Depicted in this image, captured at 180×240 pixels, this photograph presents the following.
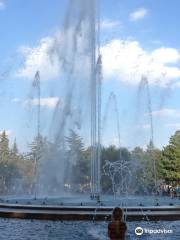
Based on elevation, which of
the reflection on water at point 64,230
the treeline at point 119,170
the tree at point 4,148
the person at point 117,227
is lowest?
the reflection on water at point 64,230

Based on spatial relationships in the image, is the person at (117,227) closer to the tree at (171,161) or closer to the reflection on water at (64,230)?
the reflection on water at (64,230)

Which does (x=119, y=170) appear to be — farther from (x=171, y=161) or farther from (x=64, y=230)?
(x=64, y=230)

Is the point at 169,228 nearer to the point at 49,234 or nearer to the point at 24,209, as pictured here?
the point at 49,234

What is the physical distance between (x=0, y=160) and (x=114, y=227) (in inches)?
2570

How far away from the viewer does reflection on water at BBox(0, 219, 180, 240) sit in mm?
12609

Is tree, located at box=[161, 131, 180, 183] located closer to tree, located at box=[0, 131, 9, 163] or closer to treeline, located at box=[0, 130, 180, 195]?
treeline, located at box=[0, 130, 180, 195]

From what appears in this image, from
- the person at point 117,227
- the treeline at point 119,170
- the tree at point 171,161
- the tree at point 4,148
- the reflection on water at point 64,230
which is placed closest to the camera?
the person at point 117,227

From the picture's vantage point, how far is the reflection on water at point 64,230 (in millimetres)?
12609

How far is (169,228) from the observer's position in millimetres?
14086

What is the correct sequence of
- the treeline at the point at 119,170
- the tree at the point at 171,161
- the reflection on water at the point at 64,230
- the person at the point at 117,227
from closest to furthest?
1. the person at the point at 117,227
2. the reflection on water at the point at 64,230
3. the treeline at the point at 119,170
4. the tree at the point at 171,161

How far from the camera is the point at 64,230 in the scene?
536 inches

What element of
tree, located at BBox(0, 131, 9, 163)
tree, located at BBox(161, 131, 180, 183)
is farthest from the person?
tree, located at BBox(0, 131, 9, 163)

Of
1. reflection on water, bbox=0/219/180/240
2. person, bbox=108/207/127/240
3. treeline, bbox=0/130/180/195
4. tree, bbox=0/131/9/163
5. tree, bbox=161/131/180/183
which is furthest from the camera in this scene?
tree, bbox=0/131/9/163

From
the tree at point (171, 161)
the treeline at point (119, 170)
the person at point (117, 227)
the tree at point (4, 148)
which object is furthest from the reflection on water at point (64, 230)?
the tree at point (4, 148)
